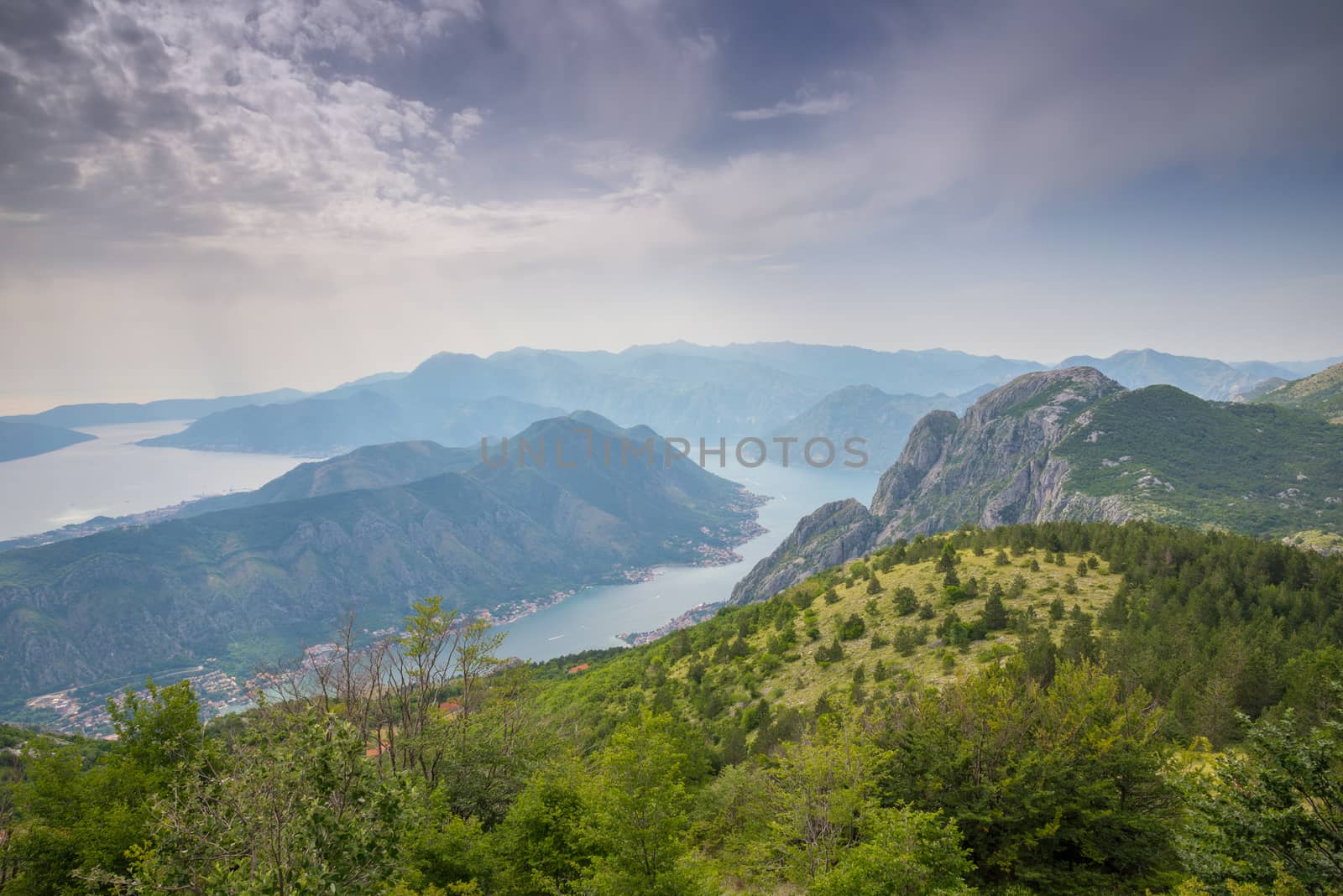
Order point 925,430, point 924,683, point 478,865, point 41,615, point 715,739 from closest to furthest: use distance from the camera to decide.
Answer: point 478,865, point 924,683, point 715,739, point 41,615, point 925,430

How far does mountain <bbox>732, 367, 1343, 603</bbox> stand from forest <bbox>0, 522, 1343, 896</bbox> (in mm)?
80503

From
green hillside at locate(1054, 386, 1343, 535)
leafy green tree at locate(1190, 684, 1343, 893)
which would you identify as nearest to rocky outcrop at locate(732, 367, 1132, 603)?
green hillside at locate(1054, 386, 1343, 535)

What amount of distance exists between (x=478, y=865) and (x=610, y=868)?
5.71 m

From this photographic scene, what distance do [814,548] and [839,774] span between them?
132144mm

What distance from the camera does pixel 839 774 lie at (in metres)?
17.6

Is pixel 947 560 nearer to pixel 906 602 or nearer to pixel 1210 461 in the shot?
pixel 906 602

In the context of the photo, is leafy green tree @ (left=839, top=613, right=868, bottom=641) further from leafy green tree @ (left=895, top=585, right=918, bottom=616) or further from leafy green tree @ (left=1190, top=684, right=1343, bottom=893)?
leafy green tree @ (left=1190, top=684, right=1343, bottom=893)

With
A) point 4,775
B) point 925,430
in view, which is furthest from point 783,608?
point 925,430

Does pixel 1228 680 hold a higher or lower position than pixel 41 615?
higher

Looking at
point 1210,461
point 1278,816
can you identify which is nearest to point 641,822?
point 1278,816

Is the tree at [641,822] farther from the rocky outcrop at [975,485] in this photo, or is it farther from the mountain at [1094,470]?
the rocky outcrop at [975,485]

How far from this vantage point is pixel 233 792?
11203mm

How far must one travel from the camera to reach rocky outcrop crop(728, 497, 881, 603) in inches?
5236

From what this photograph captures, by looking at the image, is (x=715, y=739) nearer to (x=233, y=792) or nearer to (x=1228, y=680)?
(x=1228, y=680)
